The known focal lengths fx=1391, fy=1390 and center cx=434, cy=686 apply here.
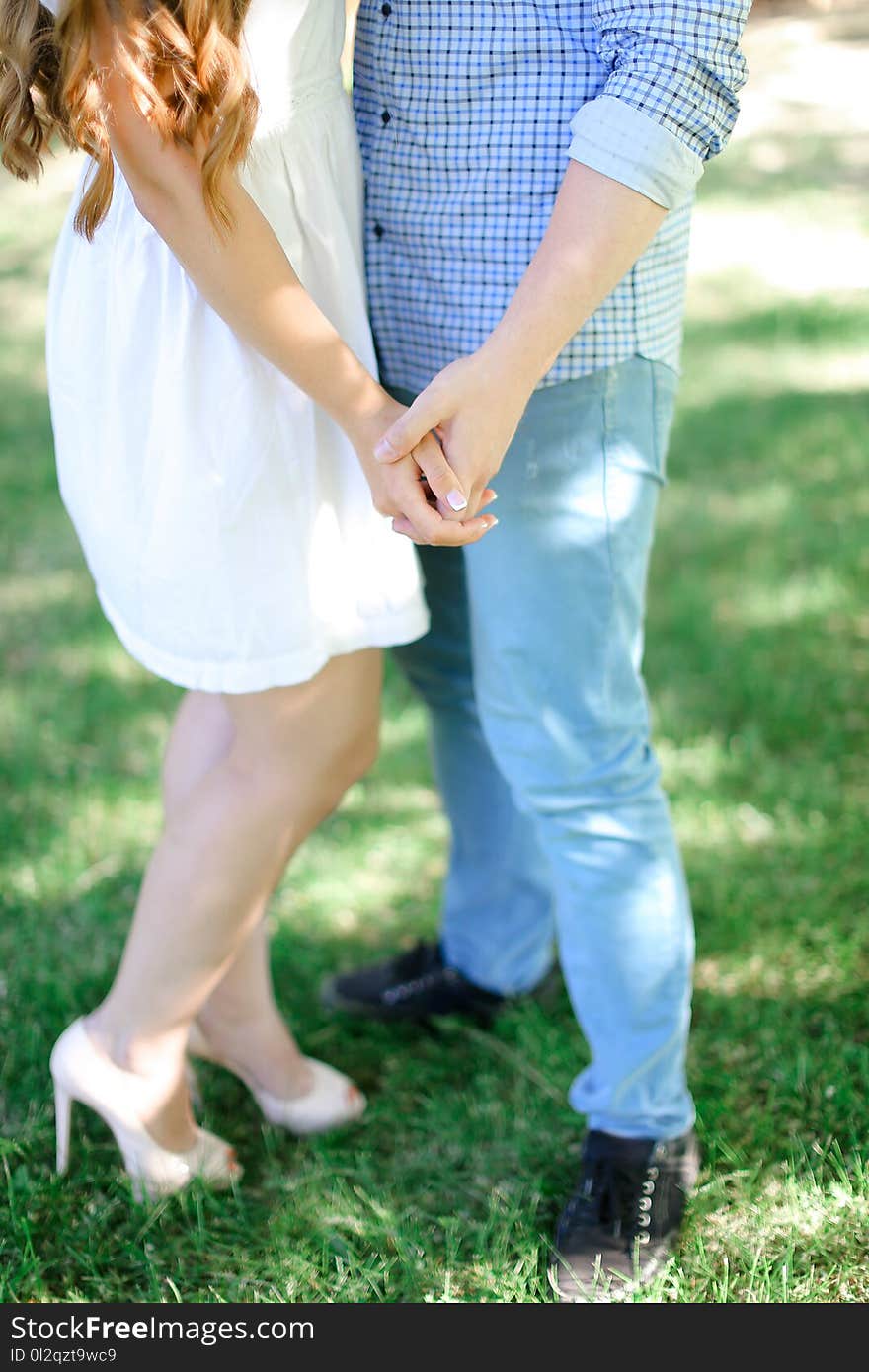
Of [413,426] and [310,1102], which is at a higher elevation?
[413,426]

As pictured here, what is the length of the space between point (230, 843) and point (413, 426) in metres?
0.56

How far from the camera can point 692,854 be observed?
2363mm

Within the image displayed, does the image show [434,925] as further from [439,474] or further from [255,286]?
[255,286]

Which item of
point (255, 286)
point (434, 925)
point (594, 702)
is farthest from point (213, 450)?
point (434, 925)

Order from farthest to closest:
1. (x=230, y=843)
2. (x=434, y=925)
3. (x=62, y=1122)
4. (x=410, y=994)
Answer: (x=434, y=925), (x=410, y=994), (x=62, y=1122), (x=230, y=843)

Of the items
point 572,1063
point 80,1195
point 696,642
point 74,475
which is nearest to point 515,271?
point 74,475

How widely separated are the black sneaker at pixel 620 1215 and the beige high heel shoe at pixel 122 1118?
0.45 m

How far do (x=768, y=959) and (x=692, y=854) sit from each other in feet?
0.93

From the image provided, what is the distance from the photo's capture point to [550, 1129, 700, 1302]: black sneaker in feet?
5.22

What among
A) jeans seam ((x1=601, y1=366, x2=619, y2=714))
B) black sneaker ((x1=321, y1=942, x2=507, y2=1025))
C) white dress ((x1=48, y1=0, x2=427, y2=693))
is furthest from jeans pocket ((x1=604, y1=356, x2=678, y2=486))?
black sneaker ((x1=321, y1=942, x2=507, y2=1025))

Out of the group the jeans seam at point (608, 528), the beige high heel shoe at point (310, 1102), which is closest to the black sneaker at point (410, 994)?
the beige high heel shoe at point (310, 1102)

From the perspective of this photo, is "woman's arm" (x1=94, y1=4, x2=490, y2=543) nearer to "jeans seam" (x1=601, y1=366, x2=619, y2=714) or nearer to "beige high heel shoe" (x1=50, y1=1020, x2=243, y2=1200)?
"jeans seam" (x1=601, y1=366, x2=619, y2=714)

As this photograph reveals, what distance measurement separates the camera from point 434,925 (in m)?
2.35

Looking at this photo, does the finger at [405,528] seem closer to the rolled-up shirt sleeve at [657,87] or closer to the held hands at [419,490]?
the held hands at [419,490]
